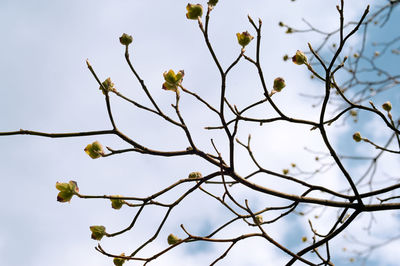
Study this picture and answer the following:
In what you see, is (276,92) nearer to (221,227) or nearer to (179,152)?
(179,152)

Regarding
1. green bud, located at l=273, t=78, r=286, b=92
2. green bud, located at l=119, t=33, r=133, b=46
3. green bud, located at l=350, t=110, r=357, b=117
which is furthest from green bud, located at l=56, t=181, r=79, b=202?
green bud, located at l=350, t=110, r=357, b=117

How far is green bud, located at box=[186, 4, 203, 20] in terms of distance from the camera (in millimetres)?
1216

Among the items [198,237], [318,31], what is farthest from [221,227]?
[318,31]

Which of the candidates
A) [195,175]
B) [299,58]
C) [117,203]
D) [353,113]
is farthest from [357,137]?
[353,113]

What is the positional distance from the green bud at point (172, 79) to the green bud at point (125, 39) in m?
0.19

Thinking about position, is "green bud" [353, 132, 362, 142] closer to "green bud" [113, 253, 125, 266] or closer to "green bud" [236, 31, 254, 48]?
"green bud" [236, 31, 254, 48]

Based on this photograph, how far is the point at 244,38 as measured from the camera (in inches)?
50.3

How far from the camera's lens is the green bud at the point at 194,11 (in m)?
1.22

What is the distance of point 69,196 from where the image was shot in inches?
51.3

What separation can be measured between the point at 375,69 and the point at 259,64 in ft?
11.9

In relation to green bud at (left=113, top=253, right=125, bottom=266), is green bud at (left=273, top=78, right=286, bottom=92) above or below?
above

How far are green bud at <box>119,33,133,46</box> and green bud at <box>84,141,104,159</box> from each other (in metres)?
0.39

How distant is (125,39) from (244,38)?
0.44 m

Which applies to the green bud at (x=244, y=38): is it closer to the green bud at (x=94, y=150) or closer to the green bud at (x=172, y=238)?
the green bud at (x=94, y=150)
